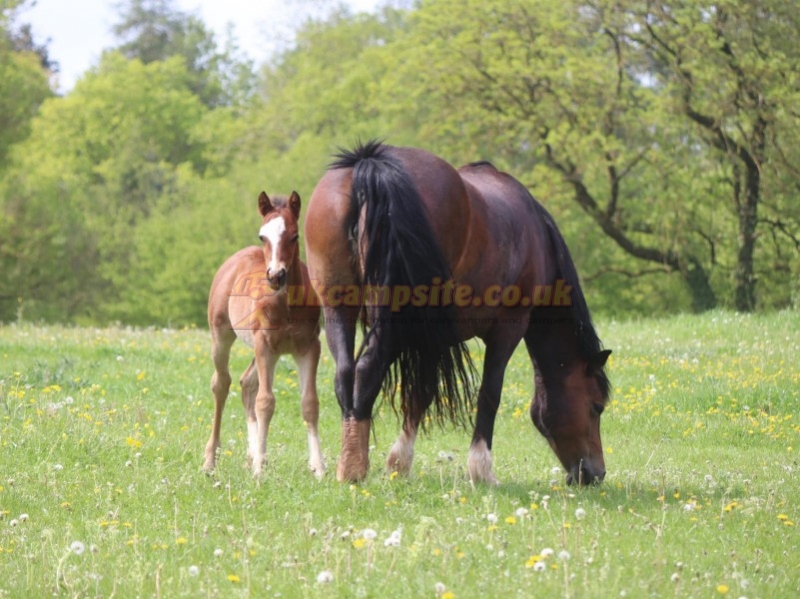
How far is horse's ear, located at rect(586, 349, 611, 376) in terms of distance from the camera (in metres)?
7.88

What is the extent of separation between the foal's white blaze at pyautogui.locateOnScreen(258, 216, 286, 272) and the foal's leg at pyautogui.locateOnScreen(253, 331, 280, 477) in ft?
2.88

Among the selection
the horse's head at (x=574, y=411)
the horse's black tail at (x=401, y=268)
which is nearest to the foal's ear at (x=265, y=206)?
the horse's black tail at (x=401, y=268)

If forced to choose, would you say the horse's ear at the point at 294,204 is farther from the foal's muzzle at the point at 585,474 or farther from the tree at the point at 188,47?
the tree at the point at 188,47

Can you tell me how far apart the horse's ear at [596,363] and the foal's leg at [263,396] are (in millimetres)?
2360

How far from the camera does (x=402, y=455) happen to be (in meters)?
7.23

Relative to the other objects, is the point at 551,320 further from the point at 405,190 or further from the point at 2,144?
the point at 2,144

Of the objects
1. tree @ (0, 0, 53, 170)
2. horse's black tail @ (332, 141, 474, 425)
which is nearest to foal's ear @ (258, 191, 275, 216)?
horse's black tail @ (332, 141, 474, 425)

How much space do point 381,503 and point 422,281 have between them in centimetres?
133

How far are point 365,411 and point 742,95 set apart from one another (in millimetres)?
19464

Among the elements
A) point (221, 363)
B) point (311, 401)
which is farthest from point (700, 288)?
point (311, 401)

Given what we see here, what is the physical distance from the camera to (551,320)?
7.97 metres

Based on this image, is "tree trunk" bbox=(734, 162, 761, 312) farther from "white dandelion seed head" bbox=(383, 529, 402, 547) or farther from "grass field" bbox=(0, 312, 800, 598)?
"white dandelion seed head" bbox=(383, 529, 402, 547)

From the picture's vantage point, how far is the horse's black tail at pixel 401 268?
6.33 m

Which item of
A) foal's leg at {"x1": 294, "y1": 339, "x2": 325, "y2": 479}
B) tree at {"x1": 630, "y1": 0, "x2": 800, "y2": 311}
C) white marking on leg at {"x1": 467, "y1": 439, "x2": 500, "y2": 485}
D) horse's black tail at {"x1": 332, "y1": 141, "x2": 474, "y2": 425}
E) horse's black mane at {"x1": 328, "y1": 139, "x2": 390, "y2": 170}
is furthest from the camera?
tree at {"x1": 630, "y1": 0, "x2": 800, "y2": 311}
